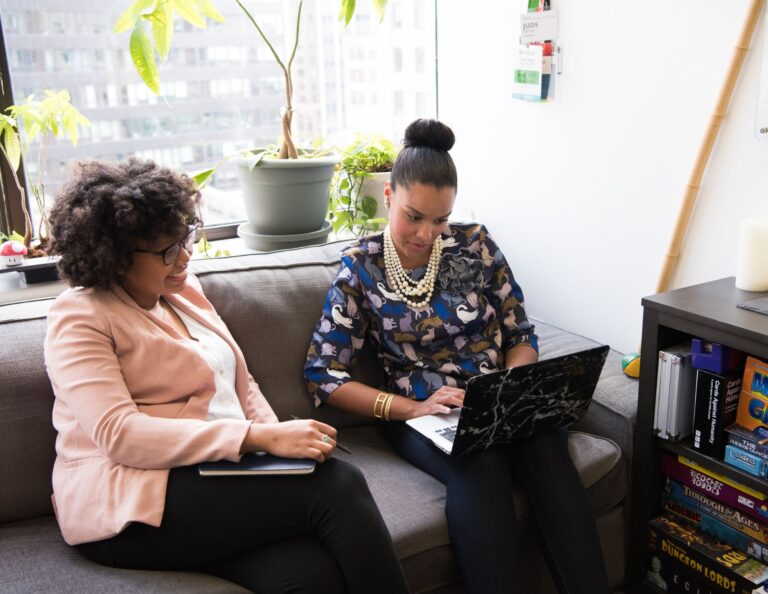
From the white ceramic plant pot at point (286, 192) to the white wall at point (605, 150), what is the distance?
567 millimetres

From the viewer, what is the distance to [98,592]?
1.23 m

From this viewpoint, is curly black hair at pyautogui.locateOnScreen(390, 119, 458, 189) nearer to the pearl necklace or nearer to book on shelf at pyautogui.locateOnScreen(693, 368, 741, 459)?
the pearl necklace

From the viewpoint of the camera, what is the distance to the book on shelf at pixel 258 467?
1.29m

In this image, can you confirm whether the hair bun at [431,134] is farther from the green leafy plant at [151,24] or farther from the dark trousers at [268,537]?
the dark trousers at [268,537]

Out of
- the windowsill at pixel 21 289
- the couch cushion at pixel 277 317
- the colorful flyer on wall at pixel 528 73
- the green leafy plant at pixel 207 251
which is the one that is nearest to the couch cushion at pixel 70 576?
the couch cushion at pixel 277 317

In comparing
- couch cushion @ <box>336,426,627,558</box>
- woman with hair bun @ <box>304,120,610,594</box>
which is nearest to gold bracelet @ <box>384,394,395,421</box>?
woman with hair bun @ <box>304,120,610,594</box>

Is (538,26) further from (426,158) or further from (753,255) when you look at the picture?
(753,255)

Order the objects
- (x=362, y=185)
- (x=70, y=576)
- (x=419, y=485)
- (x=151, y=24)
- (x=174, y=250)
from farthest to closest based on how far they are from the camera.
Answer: (x=362, y=185), (x=151, y=24), (x=419, y=485), (x=174, y=250), (x=70, y=576)

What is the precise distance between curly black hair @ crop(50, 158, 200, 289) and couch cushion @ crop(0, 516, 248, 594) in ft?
1.61

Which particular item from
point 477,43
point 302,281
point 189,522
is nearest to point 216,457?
point 189,522

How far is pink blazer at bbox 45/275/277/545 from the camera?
50.7 inches

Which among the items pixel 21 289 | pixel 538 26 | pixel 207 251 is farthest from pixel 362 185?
pixel 21 289

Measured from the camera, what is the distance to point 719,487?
164cm

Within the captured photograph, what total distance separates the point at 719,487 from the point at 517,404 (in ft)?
1.76
